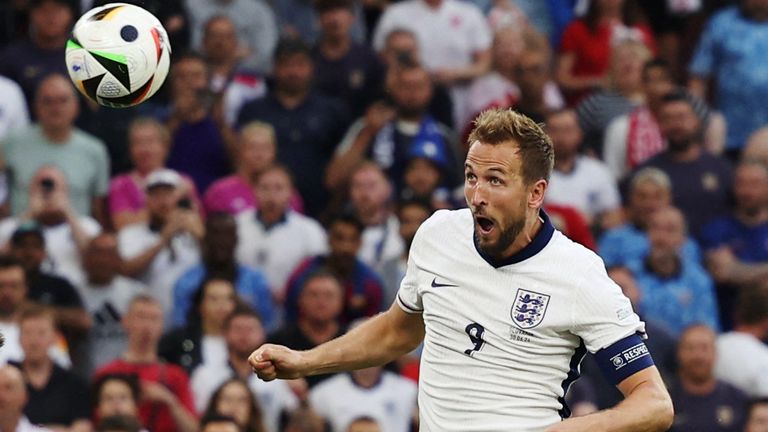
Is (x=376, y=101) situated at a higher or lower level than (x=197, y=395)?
higher

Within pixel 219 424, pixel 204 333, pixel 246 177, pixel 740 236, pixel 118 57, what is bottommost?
pixel 219 424

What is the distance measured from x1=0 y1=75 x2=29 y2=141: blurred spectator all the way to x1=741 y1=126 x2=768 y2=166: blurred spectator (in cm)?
617

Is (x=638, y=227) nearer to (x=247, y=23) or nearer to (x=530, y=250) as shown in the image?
(x=247, y=23)

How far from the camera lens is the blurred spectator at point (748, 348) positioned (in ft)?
37.8

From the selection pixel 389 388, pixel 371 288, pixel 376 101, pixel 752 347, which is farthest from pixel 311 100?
pixel 752 347

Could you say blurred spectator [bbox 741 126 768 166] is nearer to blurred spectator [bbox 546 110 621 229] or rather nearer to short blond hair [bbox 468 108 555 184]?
blurred spectator [bbox 546 110 621 229]

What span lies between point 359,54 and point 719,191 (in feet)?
11.1

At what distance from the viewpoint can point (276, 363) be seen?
613 cm

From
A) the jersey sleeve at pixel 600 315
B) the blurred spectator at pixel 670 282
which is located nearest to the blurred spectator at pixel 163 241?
the blurred spectator at pixel 670 282

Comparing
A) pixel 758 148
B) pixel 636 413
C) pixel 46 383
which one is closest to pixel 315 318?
pixel 46 383

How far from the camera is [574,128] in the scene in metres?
12.9

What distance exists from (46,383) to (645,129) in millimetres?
5996

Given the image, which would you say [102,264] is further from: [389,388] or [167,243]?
[389,388]

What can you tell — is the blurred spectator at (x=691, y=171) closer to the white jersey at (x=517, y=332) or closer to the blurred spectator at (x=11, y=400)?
the blurred spectator at (x=11, y=400)
